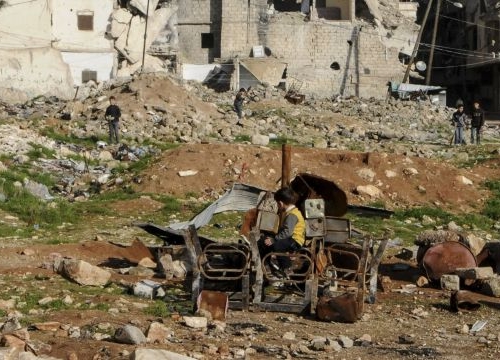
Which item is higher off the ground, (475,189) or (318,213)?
(318,213)

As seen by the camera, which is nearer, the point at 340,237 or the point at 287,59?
the point at 340,237

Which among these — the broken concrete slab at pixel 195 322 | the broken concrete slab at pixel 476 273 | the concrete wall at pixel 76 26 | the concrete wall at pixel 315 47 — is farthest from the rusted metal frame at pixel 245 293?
the concrete wall at pixel 315 47

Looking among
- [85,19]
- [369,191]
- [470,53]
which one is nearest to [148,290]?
[369,191]

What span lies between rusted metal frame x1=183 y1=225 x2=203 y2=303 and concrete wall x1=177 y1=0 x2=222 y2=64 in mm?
36101

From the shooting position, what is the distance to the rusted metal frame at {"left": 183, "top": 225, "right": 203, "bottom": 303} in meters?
8.88

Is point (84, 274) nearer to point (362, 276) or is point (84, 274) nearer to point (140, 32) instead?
point (362, 276)

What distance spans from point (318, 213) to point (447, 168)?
32.0 feet

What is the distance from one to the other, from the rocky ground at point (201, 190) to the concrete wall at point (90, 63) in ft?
5.60

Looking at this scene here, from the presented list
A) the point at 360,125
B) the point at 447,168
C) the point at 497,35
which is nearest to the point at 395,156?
the point at 447,168

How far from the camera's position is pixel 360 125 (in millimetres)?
30922

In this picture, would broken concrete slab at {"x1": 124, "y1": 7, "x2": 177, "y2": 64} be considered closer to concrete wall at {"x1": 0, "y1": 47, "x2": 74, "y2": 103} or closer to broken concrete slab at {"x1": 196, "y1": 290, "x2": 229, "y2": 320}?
concrete wall at {"x1": 0, "y1": 47, "x2": 74, "y2": 103}

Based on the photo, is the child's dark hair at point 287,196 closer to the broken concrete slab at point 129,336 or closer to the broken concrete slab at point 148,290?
the broken concrete slab at point 148,290

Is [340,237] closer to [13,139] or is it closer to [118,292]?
[118,292]

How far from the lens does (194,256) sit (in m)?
9.03
